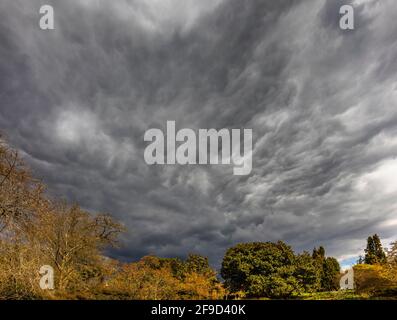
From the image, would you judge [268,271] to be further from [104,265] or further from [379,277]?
[104,265]

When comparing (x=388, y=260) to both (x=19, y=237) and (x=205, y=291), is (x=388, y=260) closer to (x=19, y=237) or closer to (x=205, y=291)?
(x=205, y=291)

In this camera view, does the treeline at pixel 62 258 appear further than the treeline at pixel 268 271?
No

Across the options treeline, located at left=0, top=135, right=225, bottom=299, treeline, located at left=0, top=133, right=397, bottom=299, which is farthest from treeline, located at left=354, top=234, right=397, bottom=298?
treeline, located at left=0, top=135, right=225, bottom=299

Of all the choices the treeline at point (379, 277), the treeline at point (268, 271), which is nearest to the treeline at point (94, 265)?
the treeline at point (268, 271)

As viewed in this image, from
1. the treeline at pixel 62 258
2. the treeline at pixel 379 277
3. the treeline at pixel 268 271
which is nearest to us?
the treeline at pixel 62 258

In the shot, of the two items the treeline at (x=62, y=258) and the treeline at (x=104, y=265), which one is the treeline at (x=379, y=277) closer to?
the treeline at (x=104, y=265)

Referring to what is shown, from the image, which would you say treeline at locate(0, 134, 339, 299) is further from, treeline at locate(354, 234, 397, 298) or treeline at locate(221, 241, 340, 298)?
treeline at locate(354, 234, 397, 298)

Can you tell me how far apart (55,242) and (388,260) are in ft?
103

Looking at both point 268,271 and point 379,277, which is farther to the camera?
point 268,271

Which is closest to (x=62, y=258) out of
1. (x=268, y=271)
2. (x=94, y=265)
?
(x=94, y=265)

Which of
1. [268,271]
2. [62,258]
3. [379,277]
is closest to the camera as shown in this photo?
[62,258]
